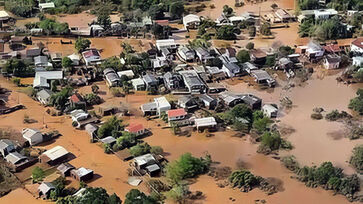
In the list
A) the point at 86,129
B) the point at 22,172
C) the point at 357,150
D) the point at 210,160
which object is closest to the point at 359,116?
the point at 357,150

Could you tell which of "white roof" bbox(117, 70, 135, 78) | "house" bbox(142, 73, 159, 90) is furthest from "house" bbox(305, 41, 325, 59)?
"white roof" bbox(117, 70, 135, 78)

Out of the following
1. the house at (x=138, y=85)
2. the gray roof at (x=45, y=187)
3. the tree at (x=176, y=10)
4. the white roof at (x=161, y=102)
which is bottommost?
the gray roof at (x=45, y=187)

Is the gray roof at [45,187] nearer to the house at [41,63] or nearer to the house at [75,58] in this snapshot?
the house at [41,63]

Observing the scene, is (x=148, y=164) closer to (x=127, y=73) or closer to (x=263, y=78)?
(x=127, y=73)

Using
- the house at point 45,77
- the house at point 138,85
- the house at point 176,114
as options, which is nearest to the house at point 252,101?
the house at point 176,114

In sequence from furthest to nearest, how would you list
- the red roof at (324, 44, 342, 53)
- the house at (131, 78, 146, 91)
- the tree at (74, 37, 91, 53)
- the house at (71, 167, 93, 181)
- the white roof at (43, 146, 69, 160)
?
the tree at (74, 37, 91, 53), the red roof at (324, 44, 342, 53), the house at (131, 78, 146, 91), the white roof at (43, 146, 69, 160), the house at (71, 167, 93, 181)

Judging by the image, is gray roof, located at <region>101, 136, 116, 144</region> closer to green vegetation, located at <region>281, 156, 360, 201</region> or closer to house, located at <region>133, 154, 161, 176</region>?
house, located at <region>133, 154, 161, 176</region>
